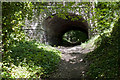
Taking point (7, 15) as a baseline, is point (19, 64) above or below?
below

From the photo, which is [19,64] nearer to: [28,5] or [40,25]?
[28,5]

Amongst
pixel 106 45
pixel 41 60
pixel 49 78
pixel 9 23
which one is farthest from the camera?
pixel 106 45

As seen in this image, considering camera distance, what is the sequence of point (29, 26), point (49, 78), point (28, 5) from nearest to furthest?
point (28, 5) → point (49, 78) → point (29, 26)

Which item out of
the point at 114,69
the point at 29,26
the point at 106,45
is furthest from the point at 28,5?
the point at 29,26

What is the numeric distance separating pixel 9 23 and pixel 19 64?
209 cm

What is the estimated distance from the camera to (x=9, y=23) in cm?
415

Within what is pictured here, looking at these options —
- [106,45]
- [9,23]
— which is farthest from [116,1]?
[106,45]

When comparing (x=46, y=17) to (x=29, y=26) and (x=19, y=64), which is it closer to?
(x=29, y=26)

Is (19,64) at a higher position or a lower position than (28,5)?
lower

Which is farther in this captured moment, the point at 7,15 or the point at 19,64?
the point at 19,64

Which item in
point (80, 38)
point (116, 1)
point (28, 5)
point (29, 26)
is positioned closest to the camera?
point (116, 1)

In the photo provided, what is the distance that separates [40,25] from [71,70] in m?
7.37

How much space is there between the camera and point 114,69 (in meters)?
4.71

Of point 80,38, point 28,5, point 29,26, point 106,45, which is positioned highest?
point 28,5
